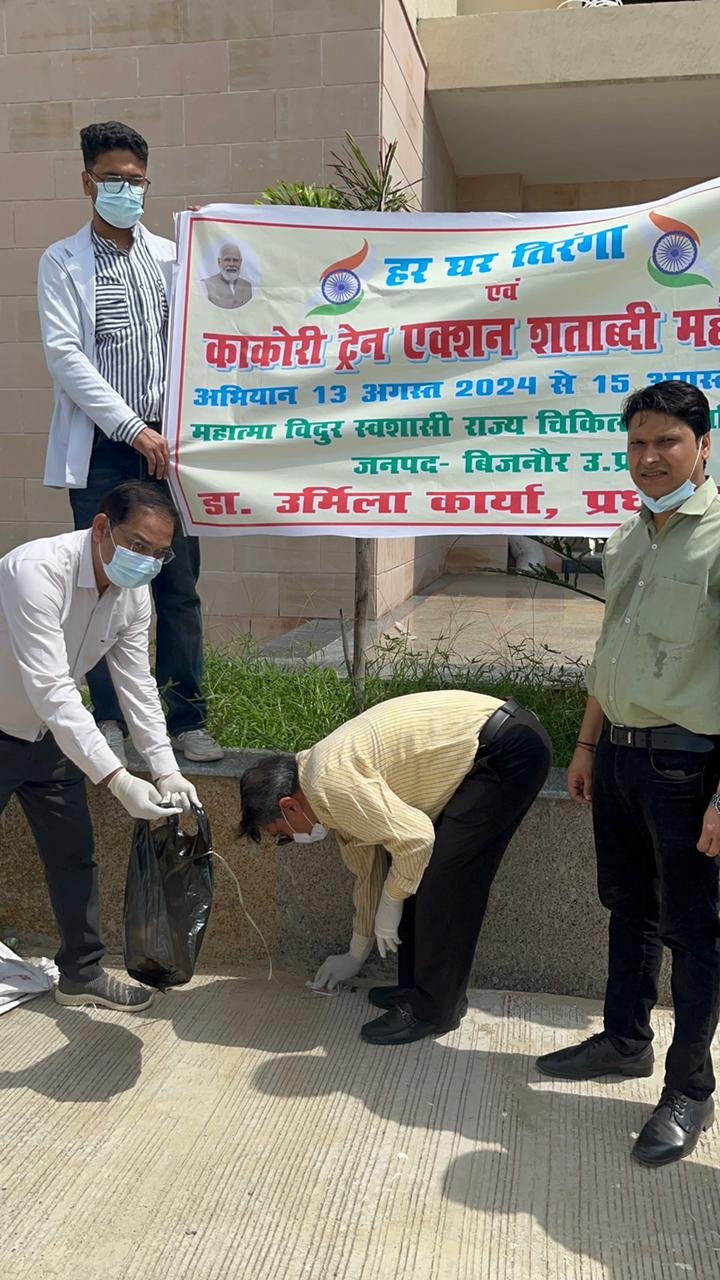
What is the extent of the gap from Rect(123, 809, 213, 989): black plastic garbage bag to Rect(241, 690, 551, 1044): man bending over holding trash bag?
0.22 meters

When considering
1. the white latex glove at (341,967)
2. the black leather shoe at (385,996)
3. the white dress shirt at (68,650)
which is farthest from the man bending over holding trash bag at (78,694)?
the black leather shoe at (385,996)

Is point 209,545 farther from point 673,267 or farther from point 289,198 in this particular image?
point 673,267

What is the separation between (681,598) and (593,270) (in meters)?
1.63

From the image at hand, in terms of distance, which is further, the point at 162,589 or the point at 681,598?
the point at 162,589

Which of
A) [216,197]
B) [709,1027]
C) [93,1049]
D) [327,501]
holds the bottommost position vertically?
[93,1049]

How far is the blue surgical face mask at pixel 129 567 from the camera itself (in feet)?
9.82

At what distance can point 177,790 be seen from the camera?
3.21m

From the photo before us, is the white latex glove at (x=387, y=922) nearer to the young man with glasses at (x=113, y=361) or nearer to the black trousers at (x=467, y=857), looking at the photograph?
the black trousers at (x=467, y=857)

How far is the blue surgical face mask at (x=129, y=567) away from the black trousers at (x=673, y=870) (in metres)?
1.34

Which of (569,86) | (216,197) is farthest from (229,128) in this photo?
(569,86)

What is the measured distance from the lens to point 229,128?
265 inches

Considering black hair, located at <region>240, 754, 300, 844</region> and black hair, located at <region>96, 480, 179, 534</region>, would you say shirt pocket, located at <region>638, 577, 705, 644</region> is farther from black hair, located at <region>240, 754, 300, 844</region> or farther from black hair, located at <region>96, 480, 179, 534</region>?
black hair, located at <region>96, 480, 179, 534</region>

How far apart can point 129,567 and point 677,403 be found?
151 cm

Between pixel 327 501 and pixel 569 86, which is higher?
pixel 569 86
